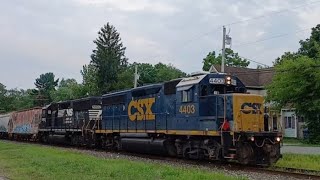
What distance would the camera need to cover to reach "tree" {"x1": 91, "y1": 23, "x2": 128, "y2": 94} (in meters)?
79.9

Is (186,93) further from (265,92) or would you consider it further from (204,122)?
(265,92)

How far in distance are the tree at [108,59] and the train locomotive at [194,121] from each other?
5229 cm

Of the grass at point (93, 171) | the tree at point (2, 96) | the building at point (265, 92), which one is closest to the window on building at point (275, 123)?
the grass at point (93, 171)

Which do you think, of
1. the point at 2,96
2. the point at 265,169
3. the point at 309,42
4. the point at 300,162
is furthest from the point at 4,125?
the point at 2,96

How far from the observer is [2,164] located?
18938 mm

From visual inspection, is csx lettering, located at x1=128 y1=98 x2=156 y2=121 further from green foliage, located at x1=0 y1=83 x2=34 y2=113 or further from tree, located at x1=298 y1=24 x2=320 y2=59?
green foliage, located at x1=0 y1=83 x2=34 y2=113

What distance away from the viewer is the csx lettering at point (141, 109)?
22.5 m

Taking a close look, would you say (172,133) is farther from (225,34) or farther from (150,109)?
(225,34)

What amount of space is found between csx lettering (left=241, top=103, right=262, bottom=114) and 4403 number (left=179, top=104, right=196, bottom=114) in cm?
233

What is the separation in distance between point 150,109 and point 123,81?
56.9 meters

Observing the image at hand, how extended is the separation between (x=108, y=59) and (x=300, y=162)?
65390 millimetres

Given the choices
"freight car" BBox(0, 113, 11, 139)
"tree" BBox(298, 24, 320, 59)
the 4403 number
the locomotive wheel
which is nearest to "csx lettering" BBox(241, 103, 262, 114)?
the locomotive wheel

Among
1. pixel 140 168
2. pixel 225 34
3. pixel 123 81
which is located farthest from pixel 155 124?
pixel 123 81

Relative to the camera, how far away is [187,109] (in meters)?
19.2
